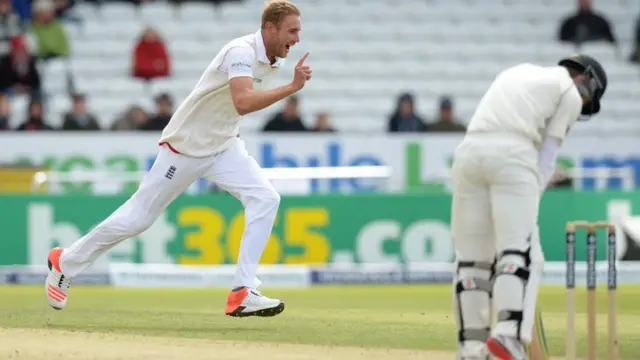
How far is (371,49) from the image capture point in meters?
19.1

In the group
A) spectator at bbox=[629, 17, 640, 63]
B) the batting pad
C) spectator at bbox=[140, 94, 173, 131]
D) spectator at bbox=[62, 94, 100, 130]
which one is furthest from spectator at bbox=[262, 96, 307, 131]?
the batting pad

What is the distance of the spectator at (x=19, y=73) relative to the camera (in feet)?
56.0

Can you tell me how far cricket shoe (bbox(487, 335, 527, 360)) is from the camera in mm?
6414

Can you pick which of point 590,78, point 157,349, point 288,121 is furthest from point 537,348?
point 288,121

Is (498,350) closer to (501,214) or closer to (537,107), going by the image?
(501,214)

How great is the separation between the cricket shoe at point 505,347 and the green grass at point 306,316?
1420mm

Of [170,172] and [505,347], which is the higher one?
[170,172]

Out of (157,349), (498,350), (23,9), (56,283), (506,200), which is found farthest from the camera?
(23,9)

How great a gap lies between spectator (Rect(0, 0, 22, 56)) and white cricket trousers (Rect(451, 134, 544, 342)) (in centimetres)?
1194

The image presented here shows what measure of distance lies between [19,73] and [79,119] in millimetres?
1819

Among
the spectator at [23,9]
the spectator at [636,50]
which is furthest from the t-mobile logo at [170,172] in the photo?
the spectator at [636,50]

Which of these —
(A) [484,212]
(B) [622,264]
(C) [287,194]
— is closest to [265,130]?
(C) [287,194]

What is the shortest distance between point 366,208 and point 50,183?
120 inches

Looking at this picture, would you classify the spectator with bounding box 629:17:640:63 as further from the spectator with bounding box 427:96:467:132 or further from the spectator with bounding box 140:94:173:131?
the spectator with bounding box 140:94:173:131
